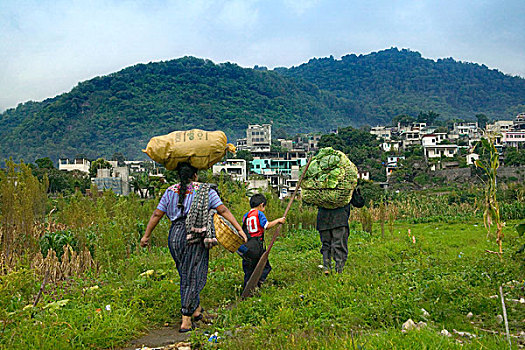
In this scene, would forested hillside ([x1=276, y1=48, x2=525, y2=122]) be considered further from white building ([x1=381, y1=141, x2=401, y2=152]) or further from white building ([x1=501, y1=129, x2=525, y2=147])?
white building ([x1=381, y1=141, x2=401, y2=152])

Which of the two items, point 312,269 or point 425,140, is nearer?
point 312,269

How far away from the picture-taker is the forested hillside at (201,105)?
382ft

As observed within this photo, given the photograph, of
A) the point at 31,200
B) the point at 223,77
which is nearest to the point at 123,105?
the point at 223,77

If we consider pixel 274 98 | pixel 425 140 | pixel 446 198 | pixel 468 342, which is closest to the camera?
pixel 468 342

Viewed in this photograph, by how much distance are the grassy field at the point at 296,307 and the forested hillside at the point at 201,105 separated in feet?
342

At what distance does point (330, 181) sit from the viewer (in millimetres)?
6953

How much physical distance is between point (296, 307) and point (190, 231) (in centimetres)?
139

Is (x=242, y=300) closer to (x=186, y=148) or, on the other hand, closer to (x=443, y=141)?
(x=186, y=148)

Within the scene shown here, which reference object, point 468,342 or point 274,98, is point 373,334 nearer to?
point 468,342

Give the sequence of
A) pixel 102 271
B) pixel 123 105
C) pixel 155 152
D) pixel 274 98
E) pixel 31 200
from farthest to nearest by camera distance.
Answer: pixel 274 98 < pixel 123 105 < pixel 31 200 < pixel 102 271 < pixel 155 152

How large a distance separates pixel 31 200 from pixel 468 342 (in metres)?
7.34

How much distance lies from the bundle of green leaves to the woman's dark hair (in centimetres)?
248

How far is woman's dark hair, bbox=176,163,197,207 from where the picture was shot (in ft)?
16.6

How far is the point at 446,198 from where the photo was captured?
2516 cm
